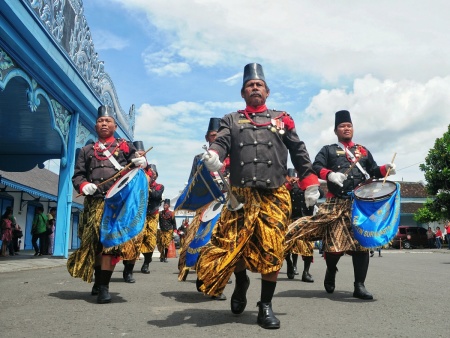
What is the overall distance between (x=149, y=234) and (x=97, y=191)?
4304mm

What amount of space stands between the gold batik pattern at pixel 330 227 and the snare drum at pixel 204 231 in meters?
0.92

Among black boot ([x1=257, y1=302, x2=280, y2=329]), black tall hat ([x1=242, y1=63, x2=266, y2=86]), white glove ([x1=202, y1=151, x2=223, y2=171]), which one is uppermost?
black tall hat ([x1=242, y1=63, x2=266, y2=86])

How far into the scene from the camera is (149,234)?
30.4ft

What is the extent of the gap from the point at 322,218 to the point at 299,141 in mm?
1695

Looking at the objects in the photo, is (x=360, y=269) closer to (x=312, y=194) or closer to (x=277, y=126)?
(x=312, y=194)

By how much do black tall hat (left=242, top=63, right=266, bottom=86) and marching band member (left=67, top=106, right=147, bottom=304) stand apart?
160 centimetres

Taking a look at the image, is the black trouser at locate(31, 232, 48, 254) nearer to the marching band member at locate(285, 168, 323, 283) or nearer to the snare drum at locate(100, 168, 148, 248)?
the marching band member at locate(285, 168, 323, 283)

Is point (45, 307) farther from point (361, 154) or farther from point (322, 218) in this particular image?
point (361, 154)

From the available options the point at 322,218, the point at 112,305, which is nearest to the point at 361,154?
the point at 322,218

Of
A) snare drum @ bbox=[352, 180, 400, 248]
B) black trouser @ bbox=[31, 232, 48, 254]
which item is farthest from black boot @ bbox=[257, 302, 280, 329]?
black trouser @ bbox=[31, 232, 48, 254]

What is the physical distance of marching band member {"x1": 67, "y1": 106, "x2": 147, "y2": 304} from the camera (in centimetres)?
489

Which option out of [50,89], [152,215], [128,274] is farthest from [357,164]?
[50,89]

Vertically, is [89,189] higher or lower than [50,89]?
lower

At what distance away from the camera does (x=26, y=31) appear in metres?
8.53
